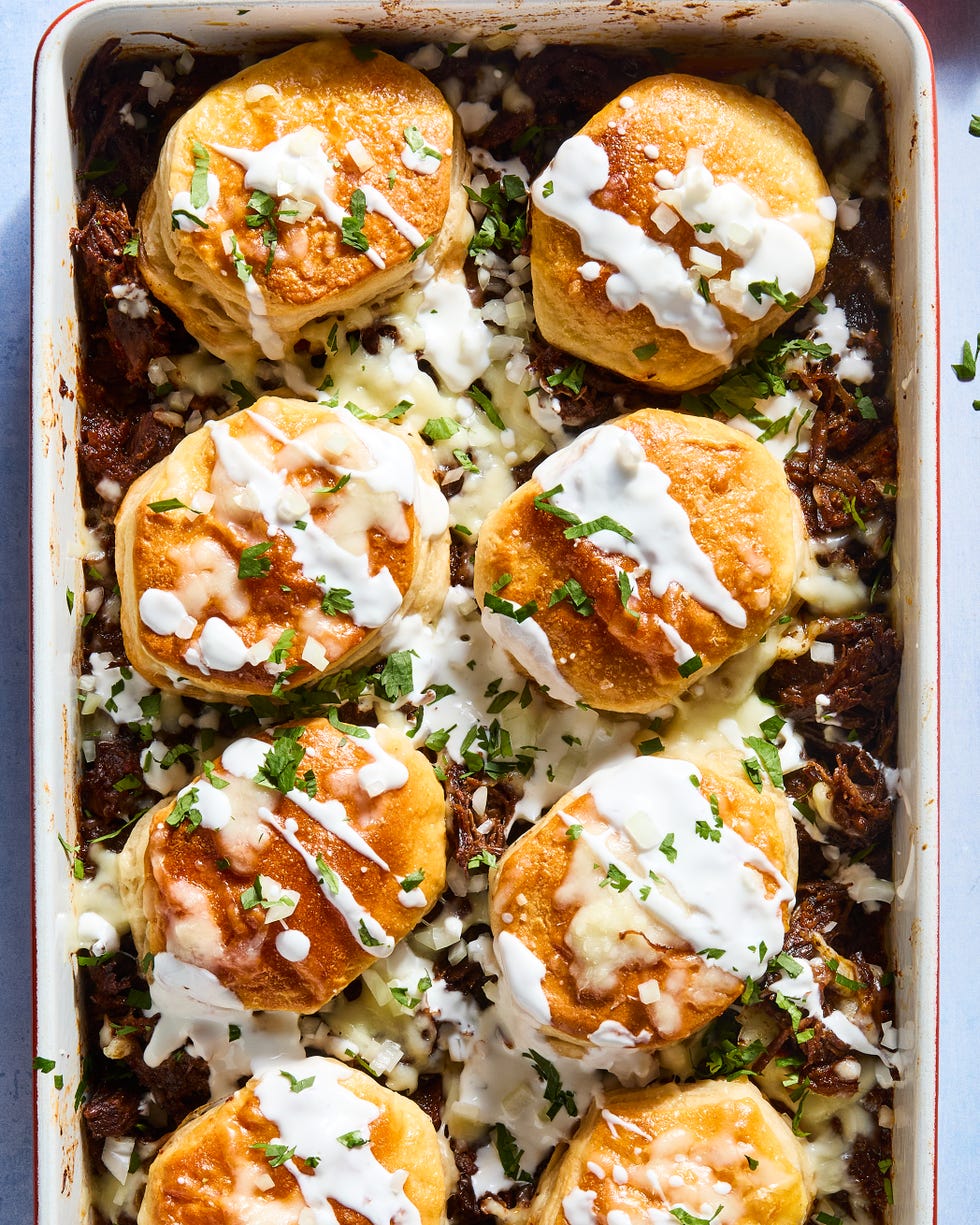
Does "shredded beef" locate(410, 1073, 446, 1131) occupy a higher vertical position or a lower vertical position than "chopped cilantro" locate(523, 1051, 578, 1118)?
lower

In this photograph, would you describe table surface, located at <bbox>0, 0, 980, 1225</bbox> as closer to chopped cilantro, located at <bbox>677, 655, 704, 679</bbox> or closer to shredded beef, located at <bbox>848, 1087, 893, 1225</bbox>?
shredded beef, located at <bbox>848, 1087, 893, 1225</bbox>

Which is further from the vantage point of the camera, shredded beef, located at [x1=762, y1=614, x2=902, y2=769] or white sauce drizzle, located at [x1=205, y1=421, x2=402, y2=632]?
shredded beef, located at [x1=762, y1=614, x2=902, y2=769]

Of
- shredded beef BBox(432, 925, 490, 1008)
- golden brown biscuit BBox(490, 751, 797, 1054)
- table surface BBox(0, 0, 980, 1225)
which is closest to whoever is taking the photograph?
golden brown biscuit BBox(490, 751, 797, 1054)

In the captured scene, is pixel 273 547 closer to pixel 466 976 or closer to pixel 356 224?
→ pixel 356 224

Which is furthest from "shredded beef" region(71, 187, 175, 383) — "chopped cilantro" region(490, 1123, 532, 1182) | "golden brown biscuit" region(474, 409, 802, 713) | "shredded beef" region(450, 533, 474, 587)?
"chopped cilantro" region(490, 1123, 532, 1182)

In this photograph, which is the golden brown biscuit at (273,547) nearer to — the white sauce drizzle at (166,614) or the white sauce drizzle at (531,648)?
the white sauce drizzle at (166,614)

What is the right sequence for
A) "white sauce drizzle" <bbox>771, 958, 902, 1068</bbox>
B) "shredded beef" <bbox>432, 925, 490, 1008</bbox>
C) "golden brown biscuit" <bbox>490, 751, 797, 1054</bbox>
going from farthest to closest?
"shredded beef" <bbox>432, 925, 490, 1008</bbox> < "white sauce drizzle" <bbox>771, 958, 902, 1068</bbox> < "golden brown biscuit" <bbox>490, 751, 797, 1054</bbox>

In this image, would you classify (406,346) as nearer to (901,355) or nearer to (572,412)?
(572,412)

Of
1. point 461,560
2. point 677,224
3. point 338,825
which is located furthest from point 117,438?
point 677,224

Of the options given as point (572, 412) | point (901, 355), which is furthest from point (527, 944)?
point (901, 355)
